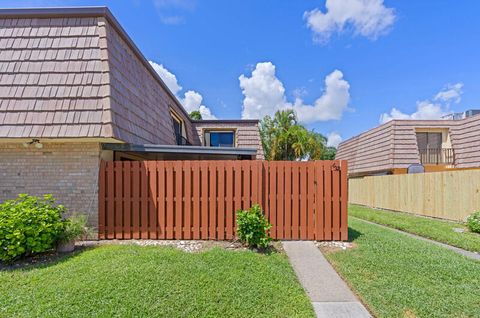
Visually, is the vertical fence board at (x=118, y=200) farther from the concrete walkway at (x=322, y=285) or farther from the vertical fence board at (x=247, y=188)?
the concrete walkway at (x=322, y=285)

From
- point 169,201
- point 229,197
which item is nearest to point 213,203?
point 229,197

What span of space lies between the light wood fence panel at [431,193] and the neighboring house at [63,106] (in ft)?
28.5

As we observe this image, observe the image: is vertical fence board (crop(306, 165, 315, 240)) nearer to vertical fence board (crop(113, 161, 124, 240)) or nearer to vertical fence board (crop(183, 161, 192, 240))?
vertical fence board (crop(183, 161, 192, 240))

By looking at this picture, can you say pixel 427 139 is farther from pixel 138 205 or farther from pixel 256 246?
pixel 138 205

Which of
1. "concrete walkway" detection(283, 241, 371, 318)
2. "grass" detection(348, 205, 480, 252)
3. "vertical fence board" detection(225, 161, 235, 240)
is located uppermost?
"vertical fence board" detection(225, 161, 235, 240)

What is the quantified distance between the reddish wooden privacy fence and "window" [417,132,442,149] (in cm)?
1550

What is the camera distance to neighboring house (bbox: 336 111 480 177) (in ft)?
52.7

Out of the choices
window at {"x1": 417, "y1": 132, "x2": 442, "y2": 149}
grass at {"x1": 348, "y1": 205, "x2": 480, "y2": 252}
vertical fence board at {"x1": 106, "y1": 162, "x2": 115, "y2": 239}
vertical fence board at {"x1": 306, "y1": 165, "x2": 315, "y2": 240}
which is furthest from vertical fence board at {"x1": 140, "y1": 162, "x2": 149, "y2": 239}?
window at {"x1": 417, "y1": 132, "x2": 442, "y2": 149}

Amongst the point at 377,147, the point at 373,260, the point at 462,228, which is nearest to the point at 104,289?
the point at 373,260

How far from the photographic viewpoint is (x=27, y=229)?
470 cm

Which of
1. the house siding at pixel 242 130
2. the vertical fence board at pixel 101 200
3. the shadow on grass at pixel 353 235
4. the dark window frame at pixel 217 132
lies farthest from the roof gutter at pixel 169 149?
the dark window frame at pixel 217 132

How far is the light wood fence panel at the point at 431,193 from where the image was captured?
9.39 meters

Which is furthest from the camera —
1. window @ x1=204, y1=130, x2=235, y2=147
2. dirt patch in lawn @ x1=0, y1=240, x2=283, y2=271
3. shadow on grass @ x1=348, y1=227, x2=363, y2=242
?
window @ x1=204, y1=130, x2=235, y2=147

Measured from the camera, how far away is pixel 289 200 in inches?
242
